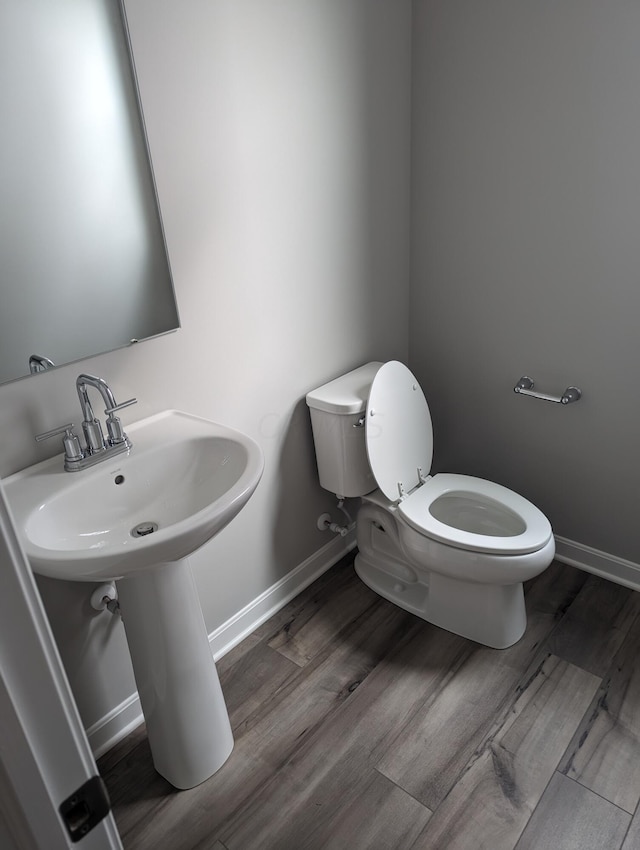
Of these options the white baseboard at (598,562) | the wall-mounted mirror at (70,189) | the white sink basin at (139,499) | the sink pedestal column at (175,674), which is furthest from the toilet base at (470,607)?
the wall-mounted mirror at (70,189)

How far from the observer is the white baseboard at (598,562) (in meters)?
2.21

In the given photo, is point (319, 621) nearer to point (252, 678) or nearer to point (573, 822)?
point (252, 678)

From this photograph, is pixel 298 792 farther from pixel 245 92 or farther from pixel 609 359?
pixel 245 92

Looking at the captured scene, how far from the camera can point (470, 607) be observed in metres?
2.00

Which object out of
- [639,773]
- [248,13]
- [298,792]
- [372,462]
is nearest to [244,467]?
[372,462]

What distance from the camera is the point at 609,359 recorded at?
2.02 meters

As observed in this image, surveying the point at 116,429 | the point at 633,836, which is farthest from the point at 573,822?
the point at 116,429

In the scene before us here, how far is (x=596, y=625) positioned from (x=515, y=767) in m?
0.62

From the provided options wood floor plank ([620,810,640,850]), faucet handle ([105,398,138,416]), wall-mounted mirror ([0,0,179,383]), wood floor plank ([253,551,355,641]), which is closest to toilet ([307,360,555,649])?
wood floor plank ([253,551,355,641])

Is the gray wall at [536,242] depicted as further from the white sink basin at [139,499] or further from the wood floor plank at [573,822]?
the white sink basin at [139,499]

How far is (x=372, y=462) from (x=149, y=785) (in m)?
1.08

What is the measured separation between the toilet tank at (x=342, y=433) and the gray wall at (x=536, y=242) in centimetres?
48

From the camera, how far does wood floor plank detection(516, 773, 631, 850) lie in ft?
4.81

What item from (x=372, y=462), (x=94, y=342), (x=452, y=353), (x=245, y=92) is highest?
(x=245, y=92)
